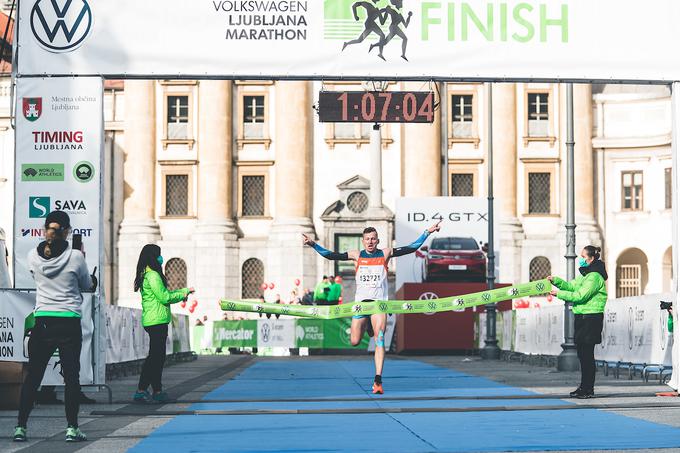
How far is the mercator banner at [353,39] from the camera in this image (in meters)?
18.4

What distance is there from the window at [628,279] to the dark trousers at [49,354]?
57935 mm

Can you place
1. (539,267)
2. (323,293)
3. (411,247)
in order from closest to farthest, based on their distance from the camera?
1. (411,247)
2. (323,293)
3. (539,267)

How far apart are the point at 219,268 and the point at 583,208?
17714 millimetres

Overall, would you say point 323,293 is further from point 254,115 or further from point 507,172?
point 507,172

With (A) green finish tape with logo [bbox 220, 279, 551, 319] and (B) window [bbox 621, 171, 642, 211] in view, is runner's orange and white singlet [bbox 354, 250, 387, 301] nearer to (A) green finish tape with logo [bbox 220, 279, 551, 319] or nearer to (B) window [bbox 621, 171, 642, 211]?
(A) green finish tape with logo [bbox 220, 279, 551, 319]

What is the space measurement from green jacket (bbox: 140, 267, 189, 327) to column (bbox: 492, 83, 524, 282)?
52415mm

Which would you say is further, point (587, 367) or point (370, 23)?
point (370, 23)

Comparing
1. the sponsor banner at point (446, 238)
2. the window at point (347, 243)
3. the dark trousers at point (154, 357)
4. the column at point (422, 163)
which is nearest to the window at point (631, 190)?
the column at point (422, 163)

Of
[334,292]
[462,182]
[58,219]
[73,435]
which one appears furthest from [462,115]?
[73,435]

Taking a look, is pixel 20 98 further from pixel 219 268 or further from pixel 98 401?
pixel 219 268

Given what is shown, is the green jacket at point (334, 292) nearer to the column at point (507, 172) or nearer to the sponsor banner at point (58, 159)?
the column at point (507, 172)

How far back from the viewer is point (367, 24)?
61.5 feet

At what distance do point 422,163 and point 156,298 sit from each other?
Result: 5153 centimetres

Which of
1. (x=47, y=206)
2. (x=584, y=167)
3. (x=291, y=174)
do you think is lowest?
(x=47, y=206)
